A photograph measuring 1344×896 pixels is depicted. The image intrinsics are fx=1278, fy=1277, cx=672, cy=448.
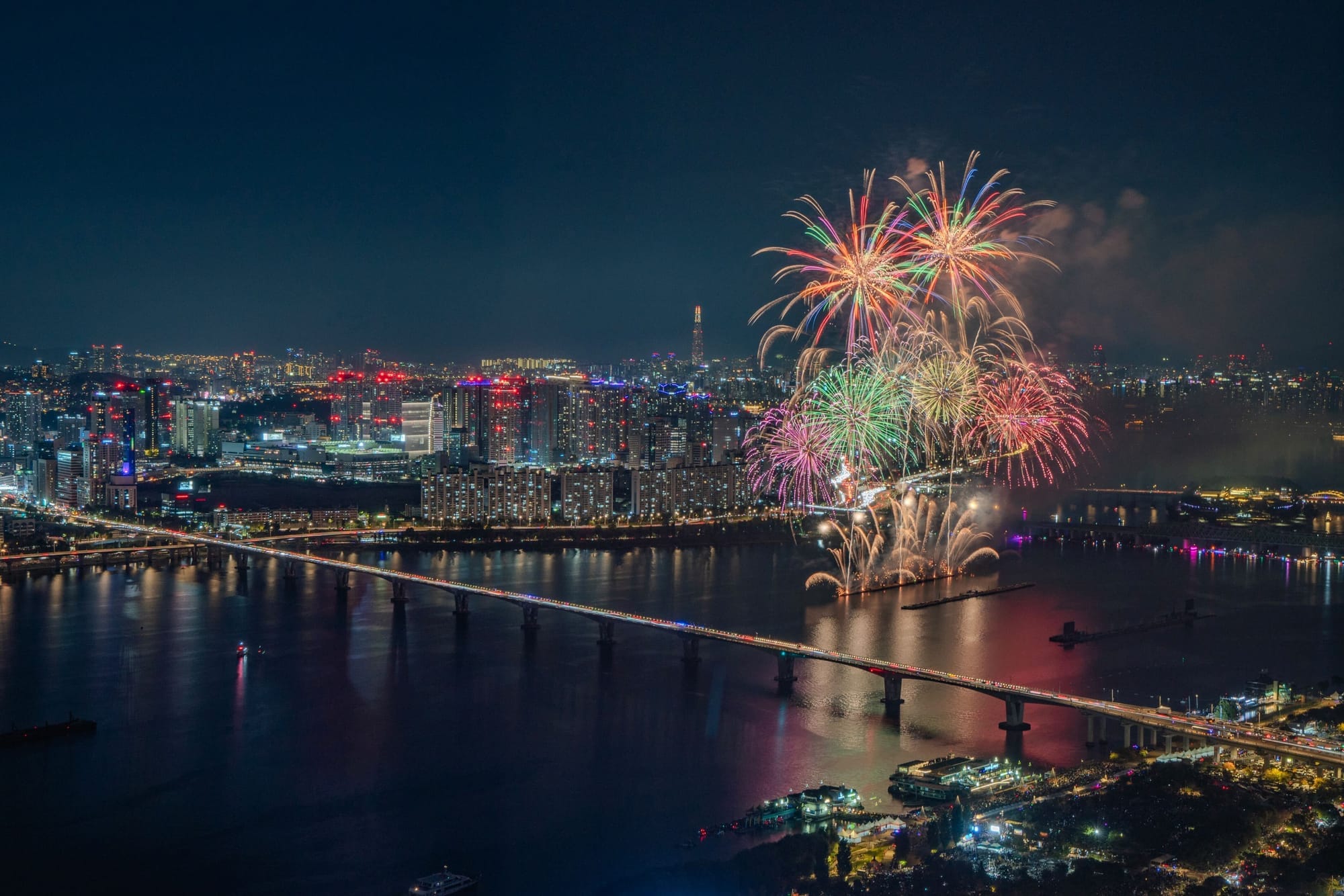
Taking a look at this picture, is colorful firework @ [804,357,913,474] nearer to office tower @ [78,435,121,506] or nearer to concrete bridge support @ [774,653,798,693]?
concrete bridge support @ [774,653,798,693]

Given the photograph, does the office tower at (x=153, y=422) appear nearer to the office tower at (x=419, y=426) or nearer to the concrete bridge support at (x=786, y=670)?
the office tower at (x=419, y=426)

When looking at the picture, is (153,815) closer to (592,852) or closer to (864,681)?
(592,852)

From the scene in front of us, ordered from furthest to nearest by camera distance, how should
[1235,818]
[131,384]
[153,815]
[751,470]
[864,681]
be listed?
1. [131,384]
2. [751,470]
3. [864,681]
4. [153,815]
5. [1235,818]

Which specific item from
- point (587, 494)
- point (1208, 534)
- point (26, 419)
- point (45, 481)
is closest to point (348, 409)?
point (26, 419)

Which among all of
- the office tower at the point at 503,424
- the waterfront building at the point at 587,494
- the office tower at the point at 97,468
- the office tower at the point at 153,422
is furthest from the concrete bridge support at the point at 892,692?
the office tower at the point at 153,422

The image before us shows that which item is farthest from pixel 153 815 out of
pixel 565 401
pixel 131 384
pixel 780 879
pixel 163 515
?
pixel 131 384

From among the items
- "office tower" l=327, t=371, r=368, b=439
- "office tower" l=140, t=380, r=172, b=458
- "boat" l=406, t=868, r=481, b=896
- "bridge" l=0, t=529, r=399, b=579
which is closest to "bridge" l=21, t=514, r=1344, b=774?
"boat" l=406, t=868, r=481, b=896

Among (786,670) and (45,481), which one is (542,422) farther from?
(786,670)
